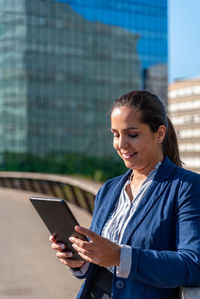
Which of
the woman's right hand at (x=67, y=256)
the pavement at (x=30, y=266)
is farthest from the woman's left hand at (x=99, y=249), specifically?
the pavement at (x=30, y=266)

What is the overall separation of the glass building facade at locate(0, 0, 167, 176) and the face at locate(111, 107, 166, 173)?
210ft

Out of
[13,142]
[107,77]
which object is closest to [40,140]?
[13,142]

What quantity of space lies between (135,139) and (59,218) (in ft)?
1.71

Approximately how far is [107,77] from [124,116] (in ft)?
235

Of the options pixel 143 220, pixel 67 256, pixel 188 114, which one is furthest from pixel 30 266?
pixel 188 114

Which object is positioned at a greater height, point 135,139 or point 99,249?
point 135,139

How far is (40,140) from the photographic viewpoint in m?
68.4

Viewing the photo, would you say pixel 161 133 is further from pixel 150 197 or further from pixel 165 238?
pixel 165 238

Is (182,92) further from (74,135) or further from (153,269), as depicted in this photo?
(153,269)

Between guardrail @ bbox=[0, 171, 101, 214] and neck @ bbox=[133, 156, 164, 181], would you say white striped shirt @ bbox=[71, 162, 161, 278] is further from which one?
guardrail @ bbox=[0, 171, 101, 214]

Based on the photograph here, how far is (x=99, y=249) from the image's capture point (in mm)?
1970

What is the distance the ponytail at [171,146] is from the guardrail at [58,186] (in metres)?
7.02

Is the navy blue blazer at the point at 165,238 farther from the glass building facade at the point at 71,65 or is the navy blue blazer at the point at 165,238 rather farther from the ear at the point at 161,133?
the glass building facade at the point at 71,65

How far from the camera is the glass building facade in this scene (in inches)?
2665
